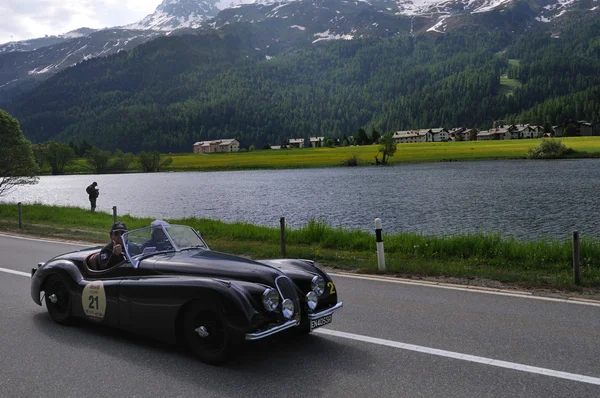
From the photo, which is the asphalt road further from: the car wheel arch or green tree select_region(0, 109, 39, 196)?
green tree select_region(0, 109, 39, 196)

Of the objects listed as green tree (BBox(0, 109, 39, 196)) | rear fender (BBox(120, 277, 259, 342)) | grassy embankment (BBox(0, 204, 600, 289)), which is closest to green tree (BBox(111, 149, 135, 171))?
green tree (BBox(0, 109, 39, 196))

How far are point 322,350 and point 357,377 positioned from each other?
0.94m

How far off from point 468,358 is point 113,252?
4.82 meters

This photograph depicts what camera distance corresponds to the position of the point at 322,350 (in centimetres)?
604

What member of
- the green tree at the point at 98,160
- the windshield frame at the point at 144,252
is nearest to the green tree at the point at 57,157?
the green tree at the point at 98,160

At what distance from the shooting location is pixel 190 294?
18.5ft

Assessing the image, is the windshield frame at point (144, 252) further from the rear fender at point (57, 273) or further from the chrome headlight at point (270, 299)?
the chrome headlight at point (270, 299)

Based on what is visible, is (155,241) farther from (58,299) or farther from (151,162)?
(151,162)

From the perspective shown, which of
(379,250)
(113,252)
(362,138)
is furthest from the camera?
(362,138)

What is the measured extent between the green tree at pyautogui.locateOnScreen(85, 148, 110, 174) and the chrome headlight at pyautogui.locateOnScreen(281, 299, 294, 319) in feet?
431

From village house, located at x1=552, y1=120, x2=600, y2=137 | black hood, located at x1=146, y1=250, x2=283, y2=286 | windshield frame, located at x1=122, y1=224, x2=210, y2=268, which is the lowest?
black hood, located at x1=146, y1=250, x2=283, y2=286

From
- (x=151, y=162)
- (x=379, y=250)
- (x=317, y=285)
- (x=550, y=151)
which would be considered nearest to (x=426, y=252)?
(x=379, y=250)

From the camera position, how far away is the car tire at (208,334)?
5457 mm

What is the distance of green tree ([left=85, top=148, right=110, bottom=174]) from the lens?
126188 mm
